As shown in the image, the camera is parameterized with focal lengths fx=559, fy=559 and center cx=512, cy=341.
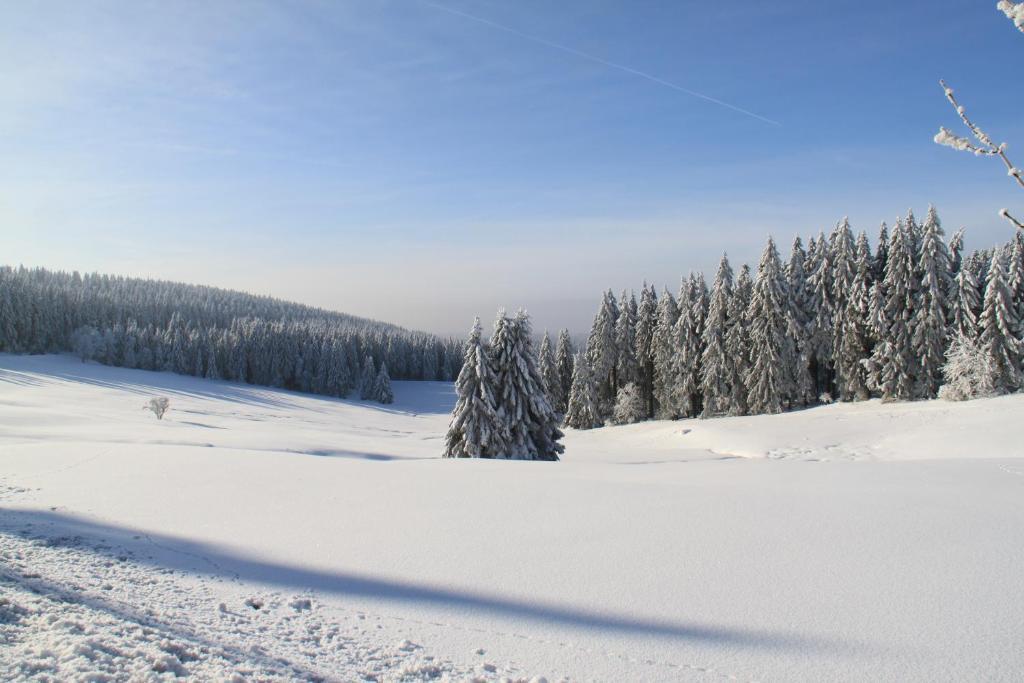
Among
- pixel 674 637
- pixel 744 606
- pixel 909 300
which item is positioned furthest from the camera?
pixel 909 300

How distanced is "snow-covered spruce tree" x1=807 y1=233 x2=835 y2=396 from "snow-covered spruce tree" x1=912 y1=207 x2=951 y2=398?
5.87 metres

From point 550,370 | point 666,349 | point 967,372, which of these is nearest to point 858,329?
point 967,372

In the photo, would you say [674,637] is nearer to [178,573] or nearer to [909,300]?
[178,573]

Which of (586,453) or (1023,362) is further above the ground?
(1023,362)

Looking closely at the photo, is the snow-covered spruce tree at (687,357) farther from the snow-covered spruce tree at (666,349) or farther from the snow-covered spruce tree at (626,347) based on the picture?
the snow-covered spruce tree at (626,347)

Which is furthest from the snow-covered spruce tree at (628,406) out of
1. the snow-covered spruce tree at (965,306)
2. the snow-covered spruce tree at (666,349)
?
the snow-covered spruce tree at (965,306)

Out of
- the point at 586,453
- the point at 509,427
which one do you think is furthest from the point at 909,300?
the point at 509,427

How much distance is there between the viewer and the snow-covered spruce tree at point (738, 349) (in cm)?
4253

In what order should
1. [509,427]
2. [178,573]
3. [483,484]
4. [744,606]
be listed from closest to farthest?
1. [744,606]
2. [178,573]
3. [483,484]
4. [509,427]

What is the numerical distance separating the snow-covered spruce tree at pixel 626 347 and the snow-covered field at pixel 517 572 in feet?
135

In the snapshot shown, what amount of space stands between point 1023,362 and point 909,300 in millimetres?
6555

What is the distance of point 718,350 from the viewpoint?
43.0m

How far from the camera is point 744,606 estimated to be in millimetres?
4414

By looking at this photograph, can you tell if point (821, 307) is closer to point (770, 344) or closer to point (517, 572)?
point (770, 344)
